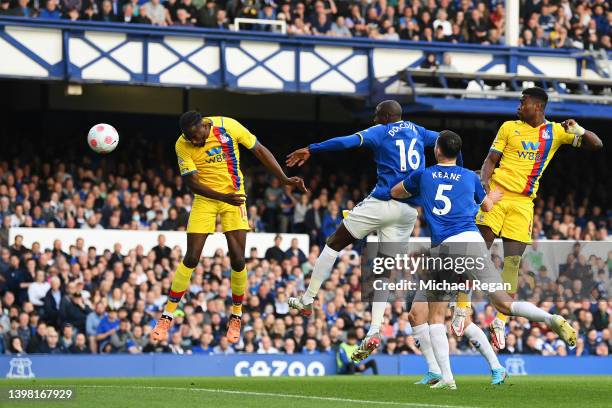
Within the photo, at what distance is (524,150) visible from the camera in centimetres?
1540

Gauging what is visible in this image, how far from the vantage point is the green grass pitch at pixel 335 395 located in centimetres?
1222

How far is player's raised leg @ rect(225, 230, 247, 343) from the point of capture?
1586cm

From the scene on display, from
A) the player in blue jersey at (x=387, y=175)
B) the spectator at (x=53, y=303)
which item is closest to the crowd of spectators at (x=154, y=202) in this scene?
the spectator at (x=53, y=303)

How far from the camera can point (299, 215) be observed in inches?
1102

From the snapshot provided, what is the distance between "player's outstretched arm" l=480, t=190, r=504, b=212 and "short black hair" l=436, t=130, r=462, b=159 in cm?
70

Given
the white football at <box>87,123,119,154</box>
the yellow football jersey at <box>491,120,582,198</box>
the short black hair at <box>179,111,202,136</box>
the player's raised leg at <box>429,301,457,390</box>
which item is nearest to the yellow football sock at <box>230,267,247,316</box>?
the short black hair at <box>179,111,202,136</box>

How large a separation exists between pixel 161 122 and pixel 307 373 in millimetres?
9958

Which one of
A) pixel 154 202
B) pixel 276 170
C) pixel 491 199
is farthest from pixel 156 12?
pixel 491 199

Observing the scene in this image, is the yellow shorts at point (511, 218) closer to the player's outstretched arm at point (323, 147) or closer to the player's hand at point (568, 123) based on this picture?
the player's hand at point (568, 123)

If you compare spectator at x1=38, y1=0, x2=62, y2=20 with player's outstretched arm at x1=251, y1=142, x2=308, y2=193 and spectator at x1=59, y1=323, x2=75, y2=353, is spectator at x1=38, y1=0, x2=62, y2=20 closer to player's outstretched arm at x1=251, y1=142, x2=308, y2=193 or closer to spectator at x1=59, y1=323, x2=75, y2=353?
spectator at x1=59, y1=323, x2=75, y2=353

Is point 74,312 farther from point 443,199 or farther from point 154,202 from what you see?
point 443,199

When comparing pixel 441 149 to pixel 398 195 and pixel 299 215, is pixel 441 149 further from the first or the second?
pixel 299 215

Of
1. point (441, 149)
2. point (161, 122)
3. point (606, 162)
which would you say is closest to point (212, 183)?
point (441, 149)

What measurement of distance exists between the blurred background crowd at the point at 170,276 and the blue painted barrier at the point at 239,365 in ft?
1.53
